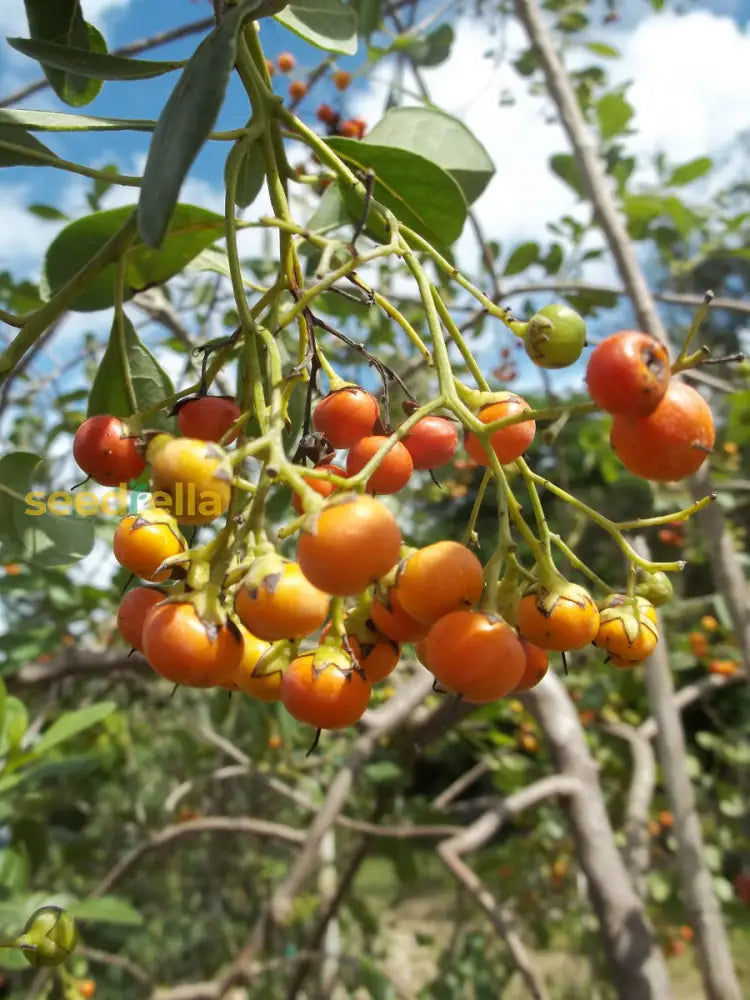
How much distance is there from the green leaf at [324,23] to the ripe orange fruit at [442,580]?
0.73 m

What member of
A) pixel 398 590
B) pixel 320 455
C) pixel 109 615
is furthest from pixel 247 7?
pixel 109 615

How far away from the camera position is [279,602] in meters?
0.66

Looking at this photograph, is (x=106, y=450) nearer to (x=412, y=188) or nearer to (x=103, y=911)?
(x=412, y=188)

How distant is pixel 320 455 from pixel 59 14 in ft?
2.27

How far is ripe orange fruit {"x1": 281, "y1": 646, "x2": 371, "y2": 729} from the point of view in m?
0.72

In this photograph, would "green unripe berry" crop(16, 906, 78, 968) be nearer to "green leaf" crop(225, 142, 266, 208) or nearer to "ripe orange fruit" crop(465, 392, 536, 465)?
"ripe orange fruit" crop(465, 392, 536, 465)

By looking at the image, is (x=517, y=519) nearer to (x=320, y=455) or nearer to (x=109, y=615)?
(x=320, y=455)

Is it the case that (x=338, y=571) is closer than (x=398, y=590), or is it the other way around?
(x=338, y=571)

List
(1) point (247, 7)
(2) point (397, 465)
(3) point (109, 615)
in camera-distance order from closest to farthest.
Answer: (1) point (247, 7) < (2) point (397, 465) < (3) point (109, 615)

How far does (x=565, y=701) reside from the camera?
245cm

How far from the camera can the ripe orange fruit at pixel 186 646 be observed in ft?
2.17

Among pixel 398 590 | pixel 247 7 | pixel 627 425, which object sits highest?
pixel 247 7

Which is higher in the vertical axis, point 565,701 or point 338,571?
point 338,571

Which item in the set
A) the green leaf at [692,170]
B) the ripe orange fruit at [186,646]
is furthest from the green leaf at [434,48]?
the ripe orange fruit at [186,646]
